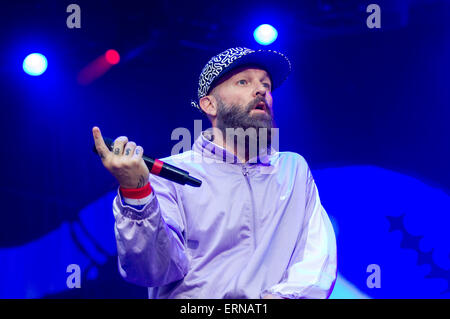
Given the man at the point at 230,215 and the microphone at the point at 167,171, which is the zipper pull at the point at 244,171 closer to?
the man at the point at 230,215

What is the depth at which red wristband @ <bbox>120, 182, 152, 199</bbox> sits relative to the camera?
4.82 ft

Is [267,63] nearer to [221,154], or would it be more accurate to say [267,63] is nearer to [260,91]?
[260,91]

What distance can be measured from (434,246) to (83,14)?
101 inches

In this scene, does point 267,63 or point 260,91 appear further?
point 267,63

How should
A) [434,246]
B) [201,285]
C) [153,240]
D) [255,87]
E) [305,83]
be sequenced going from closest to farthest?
1. [153,240]
2. [201,285]
3. [255,87]
4. [434,246]
5. [305,83]

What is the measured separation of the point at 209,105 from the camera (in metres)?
2.27

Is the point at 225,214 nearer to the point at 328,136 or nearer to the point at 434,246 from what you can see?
the point at 328,136

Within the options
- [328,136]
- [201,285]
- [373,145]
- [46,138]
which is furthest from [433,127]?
[46,138]

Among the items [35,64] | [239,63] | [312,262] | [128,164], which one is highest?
[35,64]

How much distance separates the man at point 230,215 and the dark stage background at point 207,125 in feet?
3.72

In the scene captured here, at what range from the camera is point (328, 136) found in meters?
3.26

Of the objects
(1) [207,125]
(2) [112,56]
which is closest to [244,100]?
(1) [207,125]

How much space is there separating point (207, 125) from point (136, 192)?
181cm

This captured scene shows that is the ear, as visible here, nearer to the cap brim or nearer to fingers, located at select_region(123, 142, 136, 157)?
the cap brim
